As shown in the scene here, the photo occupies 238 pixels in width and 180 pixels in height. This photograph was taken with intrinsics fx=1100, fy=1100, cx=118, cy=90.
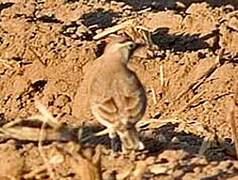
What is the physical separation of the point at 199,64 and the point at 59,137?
11.1ft

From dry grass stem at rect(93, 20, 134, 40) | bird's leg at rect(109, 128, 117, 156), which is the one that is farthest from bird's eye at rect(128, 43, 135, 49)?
dry grass stem at rect(93, 20, 134, 40)

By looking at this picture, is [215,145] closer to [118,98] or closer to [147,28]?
[118,98]

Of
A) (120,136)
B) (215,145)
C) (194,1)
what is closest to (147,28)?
(194,1)

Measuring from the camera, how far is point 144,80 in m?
9.03

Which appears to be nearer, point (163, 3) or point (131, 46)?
point (131, 46)

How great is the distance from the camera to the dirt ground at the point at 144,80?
231 inches

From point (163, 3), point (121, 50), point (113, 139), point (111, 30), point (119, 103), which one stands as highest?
point (163, 3)

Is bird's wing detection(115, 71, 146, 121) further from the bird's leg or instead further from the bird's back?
the bird's leg

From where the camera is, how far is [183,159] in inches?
234

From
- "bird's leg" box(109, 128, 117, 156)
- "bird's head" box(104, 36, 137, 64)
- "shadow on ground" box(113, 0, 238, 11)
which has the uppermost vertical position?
→ "shadow on ground" box(113, 0, 238, 11)

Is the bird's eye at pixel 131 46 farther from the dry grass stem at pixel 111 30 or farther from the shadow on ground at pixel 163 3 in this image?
the shadow on ground at pixel 163 3

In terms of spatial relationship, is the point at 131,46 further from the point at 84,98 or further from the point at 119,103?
the point at 84,98

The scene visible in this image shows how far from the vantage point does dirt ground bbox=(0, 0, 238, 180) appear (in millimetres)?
5859

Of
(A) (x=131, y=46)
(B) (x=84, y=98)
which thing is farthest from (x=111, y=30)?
(A) (x=131, y=46)
